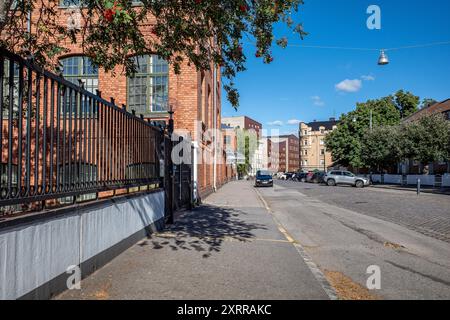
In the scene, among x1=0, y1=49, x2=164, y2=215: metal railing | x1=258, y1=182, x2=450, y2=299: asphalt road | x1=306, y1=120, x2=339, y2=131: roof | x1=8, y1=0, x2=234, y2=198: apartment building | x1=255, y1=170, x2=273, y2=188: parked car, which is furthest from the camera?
x1=306, y1=120, x2=339, y2=131: roof

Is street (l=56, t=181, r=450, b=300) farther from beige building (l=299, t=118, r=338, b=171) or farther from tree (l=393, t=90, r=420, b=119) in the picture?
beige building (l=299, t=118, r=338, b=171)

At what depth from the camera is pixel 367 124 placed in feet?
188

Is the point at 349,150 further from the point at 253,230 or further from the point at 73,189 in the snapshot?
the point at 73,189

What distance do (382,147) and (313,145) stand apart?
78.1 metres

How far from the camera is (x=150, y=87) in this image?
1595cm

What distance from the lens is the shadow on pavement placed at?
6594 mm

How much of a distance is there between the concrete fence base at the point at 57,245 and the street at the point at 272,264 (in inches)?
9.2

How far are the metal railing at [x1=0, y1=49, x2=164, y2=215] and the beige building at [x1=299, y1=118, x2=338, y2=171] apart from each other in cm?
11453

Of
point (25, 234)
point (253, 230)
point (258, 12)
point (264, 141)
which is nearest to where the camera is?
point (25, 234)

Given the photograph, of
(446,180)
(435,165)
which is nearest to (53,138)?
(446,180)

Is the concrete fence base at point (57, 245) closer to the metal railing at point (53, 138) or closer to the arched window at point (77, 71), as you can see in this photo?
the metal railing at point (53, 138)

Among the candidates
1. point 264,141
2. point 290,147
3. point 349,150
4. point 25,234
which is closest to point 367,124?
point 349,150

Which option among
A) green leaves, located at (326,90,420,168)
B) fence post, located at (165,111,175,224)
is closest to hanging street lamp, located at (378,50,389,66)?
fence post, located at (165,111,175,224)

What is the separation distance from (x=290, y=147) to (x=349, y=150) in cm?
10331
